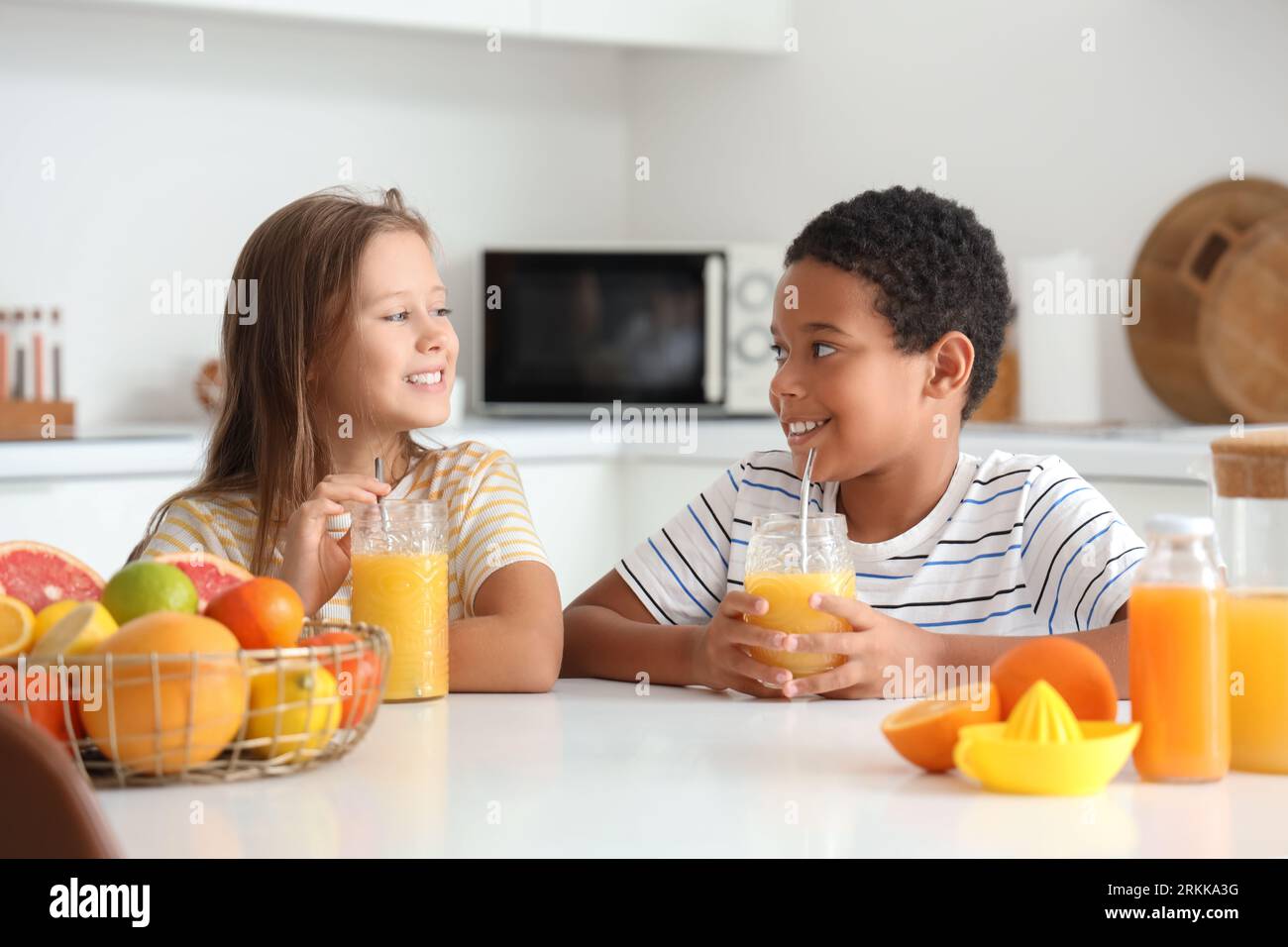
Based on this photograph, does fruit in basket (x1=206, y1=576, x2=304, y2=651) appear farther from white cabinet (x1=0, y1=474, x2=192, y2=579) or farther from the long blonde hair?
white cabinet (x1=0, y1=474, x2=192, y2=579)

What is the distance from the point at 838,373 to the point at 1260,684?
545 millimetres

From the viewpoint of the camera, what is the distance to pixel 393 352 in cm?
→ 143

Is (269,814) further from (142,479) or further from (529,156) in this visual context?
(529,156)

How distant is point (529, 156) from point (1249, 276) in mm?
1683

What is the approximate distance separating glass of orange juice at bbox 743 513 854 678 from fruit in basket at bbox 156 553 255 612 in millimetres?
344

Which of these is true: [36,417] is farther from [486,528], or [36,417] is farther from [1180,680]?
[1180,680]

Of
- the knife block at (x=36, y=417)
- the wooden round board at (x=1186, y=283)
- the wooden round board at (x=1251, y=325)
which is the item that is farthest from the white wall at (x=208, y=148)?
the wooden round board at (x=1251, y=325)

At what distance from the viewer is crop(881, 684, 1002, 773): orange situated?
2.71 feet

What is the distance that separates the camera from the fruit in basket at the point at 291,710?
797 millimetres

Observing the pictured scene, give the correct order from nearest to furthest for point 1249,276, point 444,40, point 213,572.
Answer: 1. point 213,572
2. point 1249,276
3. point 444,40

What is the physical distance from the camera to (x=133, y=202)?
314 centimetres

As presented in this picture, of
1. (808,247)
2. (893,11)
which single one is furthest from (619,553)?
(808,247)

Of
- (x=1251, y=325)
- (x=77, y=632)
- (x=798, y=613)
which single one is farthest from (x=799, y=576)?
(x=1251, y=325)

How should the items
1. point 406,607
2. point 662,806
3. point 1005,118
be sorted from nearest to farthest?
1. point 662,806
2. point 406,607
3. point 1005,118
